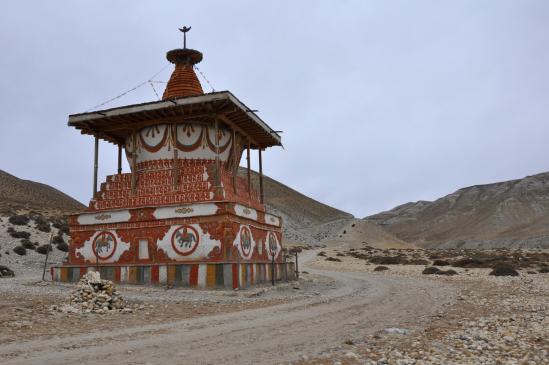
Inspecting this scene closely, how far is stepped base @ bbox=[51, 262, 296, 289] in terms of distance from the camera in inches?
699

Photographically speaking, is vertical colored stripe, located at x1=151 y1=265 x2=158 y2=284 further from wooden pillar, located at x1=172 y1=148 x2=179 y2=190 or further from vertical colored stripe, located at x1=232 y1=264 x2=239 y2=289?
wooden pillar, located at x1=172 y1=148 x2=179 y2=190

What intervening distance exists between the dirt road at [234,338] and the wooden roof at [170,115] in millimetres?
10105

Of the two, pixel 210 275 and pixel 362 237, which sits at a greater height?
pixel 362 237

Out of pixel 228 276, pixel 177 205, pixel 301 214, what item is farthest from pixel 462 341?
pixel 301 214

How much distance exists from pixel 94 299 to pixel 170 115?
1114cm

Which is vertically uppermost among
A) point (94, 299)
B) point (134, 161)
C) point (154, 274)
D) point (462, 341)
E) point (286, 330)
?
point (134, 161)

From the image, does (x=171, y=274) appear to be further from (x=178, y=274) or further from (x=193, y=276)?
(x=193, y=276)

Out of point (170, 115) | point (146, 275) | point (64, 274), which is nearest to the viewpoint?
point (146, 275)

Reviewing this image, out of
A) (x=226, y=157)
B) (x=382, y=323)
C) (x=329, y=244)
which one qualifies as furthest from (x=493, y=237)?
(x=382, y=323)

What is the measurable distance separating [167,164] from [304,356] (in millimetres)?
16605

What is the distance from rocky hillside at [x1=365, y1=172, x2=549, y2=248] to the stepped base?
322ft

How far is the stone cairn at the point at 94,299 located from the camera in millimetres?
11927

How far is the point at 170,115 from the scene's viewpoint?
861 inches

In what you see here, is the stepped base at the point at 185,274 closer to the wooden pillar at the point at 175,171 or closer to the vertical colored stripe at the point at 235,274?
the vertical colored stripe at the point at 235,274
